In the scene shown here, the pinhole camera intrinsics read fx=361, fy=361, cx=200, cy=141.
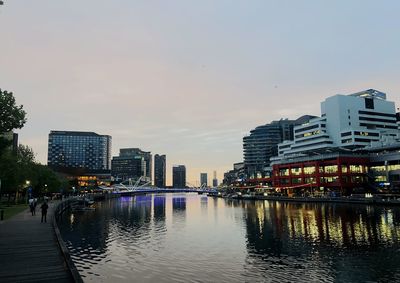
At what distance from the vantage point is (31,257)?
92.3 ft

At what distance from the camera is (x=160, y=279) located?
30641mm

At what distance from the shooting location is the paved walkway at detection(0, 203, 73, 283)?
23.0 meters

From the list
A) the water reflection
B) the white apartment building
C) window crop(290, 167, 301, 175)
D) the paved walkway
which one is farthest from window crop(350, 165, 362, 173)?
the paved walkway

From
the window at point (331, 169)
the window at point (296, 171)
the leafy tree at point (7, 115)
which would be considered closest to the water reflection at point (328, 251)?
the leafy tree at point (7, 115)

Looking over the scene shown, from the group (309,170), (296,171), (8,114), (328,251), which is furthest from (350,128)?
(8,114)

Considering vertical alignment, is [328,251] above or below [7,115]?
below

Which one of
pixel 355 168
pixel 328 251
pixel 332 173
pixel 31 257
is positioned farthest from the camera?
pixel 332 173

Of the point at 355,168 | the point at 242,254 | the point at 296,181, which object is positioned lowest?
the point at 242,254

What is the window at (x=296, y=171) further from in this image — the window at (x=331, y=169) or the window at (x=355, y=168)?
the window at (x=355, y=168)

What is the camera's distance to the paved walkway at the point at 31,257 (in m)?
23.0

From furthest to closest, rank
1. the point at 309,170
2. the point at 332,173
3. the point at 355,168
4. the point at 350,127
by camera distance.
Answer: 1. the point at 350,127
2. the point at 309,170
3. the point at 332,173
4. the point at 355,168

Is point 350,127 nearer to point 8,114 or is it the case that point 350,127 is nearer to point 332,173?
point 332,173

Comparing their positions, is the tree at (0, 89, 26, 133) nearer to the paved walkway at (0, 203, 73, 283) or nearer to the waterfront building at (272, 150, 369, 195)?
the paved walkway at (0, 203, 73, 283)

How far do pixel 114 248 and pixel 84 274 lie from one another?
1307 centimetres
